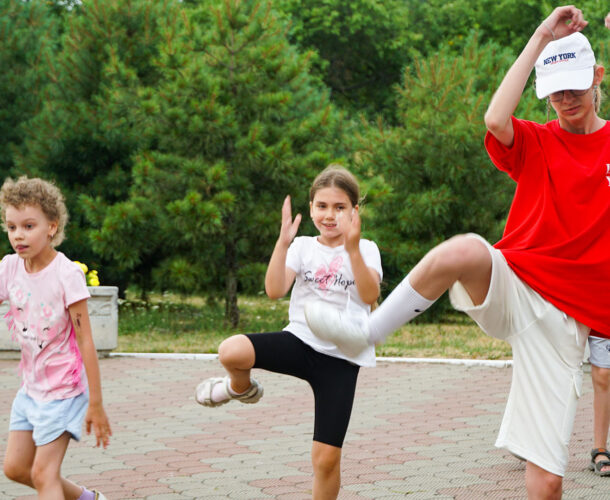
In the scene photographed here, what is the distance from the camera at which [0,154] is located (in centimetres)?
1727

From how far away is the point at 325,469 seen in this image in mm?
4383

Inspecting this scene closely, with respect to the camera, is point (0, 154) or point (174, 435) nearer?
point (174, 435)

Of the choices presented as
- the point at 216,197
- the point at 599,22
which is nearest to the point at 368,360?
the point at 216,197

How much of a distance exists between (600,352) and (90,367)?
11.5 feet

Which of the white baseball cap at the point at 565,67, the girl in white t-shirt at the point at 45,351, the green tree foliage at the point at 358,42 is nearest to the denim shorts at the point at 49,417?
the girl in white t-shirt at the point at 45,351

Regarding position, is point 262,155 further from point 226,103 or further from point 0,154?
point 0,154

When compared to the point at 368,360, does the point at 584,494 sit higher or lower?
lower

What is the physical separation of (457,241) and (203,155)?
426 inches

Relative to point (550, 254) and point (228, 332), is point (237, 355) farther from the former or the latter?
point (228, 332)

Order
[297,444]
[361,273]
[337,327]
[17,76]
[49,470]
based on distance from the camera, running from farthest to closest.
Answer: [17,76] < [297,444] < [361,273] < [49,470] < [337,327]

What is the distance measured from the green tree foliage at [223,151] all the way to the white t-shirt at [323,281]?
8459 mm

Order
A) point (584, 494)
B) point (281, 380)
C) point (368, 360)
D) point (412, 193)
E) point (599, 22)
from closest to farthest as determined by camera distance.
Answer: point (368, 360) < point (584, 494) < point (281, 380) < point (412, 193) < point (599, 22)

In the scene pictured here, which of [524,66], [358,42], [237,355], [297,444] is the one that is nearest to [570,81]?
[524,66]

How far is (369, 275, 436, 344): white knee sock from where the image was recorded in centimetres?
344
